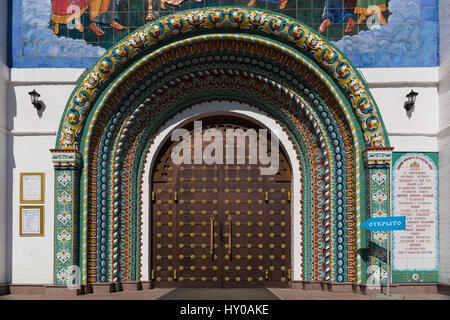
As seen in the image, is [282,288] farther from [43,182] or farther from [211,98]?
[43,182]

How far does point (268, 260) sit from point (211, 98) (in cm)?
333

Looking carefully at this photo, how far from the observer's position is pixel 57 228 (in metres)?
11.0

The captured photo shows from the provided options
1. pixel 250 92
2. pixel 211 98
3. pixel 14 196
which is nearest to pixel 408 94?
pixel 250 92

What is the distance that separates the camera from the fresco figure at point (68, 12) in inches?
457

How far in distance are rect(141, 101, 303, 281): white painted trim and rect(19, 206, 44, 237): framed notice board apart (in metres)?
1.89

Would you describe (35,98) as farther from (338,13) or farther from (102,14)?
(338,13)

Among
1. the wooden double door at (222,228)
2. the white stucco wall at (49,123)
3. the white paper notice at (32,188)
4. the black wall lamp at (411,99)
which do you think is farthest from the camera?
the wooden double door at (222,228)

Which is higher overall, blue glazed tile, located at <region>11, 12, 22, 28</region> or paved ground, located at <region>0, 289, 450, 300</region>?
blue glazed tile, located at <region>11, 12, 22, 28</region>

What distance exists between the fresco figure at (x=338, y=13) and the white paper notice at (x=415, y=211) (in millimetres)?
2715

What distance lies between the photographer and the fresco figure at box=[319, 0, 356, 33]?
11.5 m

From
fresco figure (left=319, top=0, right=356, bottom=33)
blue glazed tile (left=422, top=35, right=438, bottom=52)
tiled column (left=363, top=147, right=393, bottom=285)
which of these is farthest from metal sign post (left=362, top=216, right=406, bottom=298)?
fresco figure (left=319, top=0, right=356, bottom=33)

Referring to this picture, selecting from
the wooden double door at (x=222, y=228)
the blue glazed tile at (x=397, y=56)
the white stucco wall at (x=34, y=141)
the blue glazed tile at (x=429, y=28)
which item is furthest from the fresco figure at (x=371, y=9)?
the white stucco wall at (x=34, y=141)

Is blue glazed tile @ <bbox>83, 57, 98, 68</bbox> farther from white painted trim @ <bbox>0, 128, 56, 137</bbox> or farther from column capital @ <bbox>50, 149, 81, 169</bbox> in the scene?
column capital @ <bbox>50, 149, 81, 169</bbox>

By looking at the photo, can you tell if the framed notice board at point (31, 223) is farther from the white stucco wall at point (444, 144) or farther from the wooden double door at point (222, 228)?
the white stucco wall at point (444, 144)
